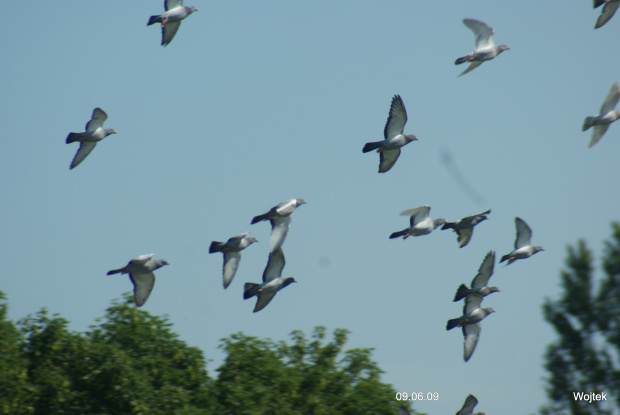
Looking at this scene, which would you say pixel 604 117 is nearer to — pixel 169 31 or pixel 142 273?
pixel 169 31

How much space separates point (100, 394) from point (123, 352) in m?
1.07

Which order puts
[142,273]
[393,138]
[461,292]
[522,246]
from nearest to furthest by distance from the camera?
[142,273]
[393,138]
[461,292]
[522,246]

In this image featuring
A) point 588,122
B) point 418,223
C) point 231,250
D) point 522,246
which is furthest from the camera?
point 588,122

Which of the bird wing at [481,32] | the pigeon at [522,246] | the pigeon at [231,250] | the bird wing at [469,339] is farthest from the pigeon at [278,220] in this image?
the bird wing at [481,32]

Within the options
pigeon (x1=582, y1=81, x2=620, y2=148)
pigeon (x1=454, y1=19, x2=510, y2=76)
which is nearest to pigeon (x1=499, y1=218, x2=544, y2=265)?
pigeon (x1=582, y1=81, x2=620, y2=148)

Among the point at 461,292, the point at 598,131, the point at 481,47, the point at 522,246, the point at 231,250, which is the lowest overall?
the point at 461,292

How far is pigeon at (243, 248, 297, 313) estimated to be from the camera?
1853cm

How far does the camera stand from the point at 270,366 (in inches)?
801

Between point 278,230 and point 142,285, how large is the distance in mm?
3054

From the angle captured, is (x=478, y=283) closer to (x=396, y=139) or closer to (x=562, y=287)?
(x=396, y=139)

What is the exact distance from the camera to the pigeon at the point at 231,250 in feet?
60.2

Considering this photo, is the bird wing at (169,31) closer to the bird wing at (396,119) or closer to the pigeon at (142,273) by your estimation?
the pigeon at (142,273)

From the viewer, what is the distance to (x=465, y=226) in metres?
20.7

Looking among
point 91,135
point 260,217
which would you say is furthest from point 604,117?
point 91,135
